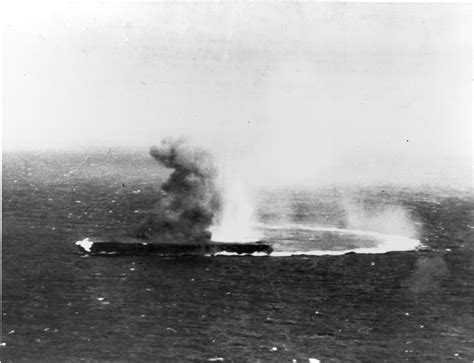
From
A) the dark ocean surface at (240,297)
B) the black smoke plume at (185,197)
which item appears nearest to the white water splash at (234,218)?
the black smoke plume at (185,197)

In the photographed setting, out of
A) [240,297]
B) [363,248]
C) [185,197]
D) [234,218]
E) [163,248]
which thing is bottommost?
[240,297]

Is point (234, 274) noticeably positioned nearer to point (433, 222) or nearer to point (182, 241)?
point (182, 241)

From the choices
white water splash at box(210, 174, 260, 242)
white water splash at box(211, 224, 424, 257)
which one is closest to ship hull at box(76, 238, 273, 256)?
white water splash at box(211, 224, 424, 257)

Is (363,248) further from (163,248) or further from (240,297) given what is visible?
(163,248)

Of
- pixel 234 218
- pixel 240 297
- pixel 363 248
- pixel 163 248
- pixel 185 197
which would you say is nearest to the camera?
pixel 240 297

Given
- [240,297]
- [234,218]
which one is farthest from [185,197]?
[240,297]

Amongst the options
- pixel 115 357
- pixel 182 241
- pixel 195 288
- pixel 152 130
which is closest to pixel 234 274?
pixel 195 288

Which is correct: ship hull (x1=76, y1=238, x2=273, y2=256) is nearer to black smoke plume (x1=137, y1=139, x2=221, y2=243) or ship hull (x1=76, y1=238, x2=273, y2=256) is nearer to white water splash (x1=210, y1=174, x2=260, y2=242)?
black smoke plume (x1=137, y1=139, x2=221, y2=243)
